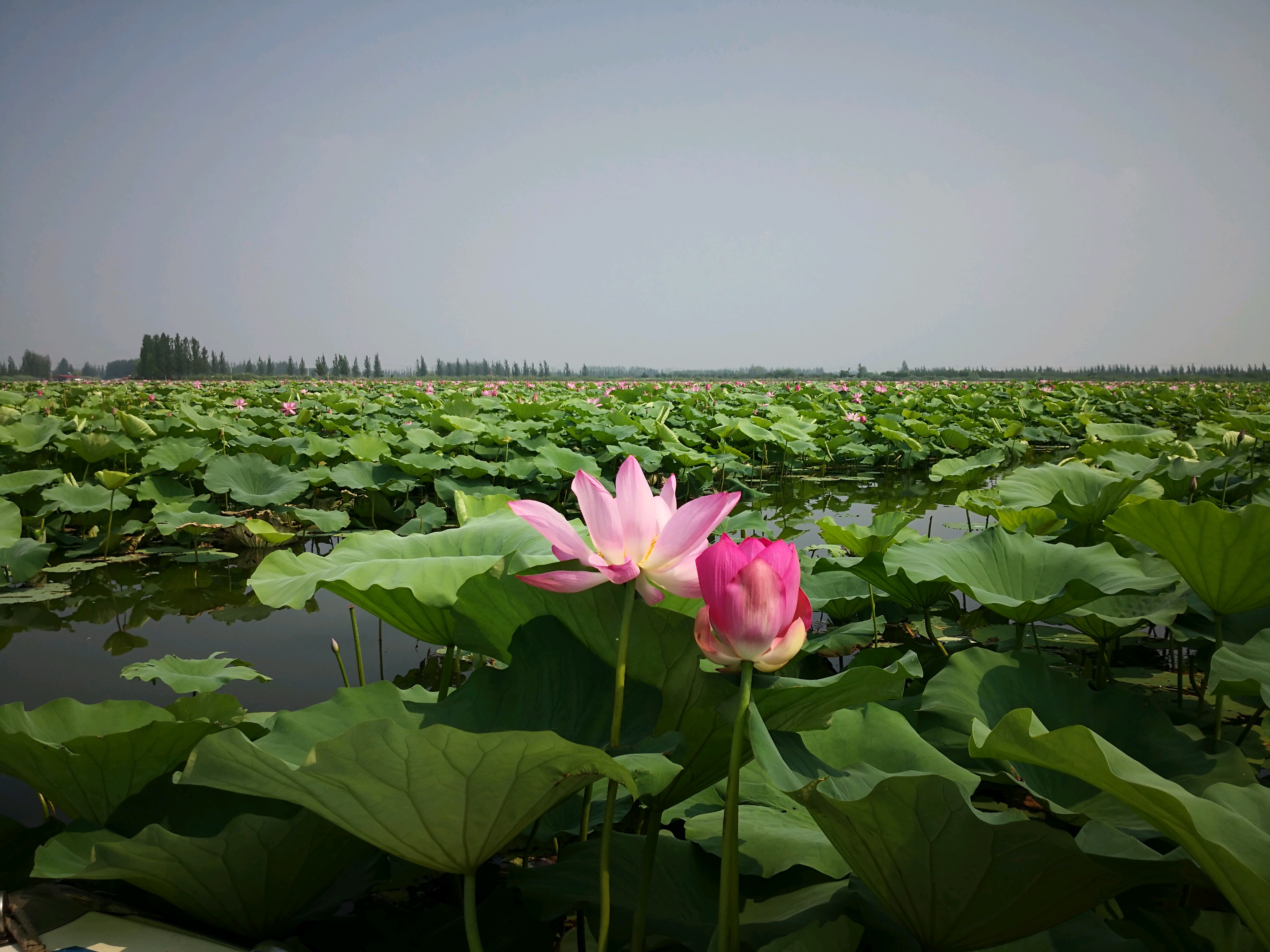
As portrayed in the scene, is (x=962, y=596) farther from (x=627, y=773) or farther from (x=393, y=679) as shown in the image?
(x=627, y=773)

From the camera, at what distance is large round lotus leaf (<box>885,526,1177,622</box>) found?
1116mm

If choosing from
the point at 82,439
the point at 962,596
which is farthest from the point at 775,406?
the point at 82,439

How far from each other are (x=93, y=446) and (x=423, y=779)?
4070 millimetres

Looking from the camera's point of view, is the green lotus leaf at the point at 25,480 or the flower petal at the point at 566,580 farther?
the green lotus leaf at the point at 25,480

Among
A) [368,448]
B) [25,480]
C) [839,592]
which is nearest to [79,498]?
[25,480]

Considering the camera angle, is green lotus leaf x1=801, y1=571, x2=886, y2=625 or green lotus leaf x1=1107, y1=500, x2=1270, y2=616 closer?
green lotus leaf x1=1107, y1=500, x2=1270, y2=616

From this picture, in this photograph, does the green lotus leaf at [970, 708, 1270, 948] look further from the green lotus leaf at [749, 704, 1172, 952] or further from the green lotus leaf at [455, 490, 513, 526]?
the green lotus leaf at [455, 490, 513, 526]

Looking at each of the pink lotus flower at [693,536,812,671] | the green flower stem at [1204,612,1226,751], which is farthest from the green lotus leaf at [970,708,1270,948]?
the green flower stem at [1204,612,1226,751]

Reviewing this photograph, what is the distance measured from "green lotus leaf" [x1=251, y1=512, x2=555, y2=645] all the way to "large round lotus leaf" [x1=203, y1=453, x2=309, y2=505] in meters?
2.60

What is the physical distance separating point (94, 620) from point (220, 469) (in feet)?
3.77

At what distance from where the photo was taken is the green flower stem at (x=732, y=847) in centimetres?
48

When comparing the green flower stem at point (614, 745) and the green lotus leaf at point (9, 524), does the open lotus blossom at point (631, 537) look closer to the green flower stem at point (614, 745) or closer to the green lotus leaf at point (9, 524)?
the green flower stem at point (614, 745)

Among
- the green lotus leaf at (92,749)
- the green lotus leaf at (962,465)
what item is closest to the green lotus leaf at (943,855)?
the green lotus leaf at (92,749)

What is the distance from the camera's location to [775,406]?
7.92 meters
